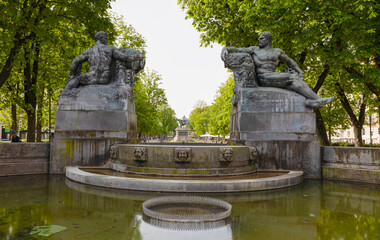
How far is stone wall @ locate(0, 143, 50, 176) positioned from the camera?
8.31 meters

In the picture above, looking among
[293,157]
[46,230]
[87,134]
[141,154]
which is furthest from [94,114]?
[293,157]

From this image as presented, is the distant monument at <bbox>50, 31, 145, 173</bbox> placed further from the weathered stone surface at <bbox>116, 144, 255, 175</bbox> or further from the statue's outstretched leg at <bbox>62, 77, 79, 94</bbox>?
the weathered stone surface at <bbox>116, 144, 255, 175</bbox>

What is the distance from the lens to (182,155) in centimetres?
709

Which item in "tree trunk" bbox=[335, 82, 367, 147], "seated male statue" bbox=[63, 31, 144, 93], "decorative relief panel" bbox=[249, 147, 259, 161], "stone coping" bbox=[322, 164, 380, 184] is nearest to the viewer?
"stone coping" bbox=[322, 164, 380, 184]

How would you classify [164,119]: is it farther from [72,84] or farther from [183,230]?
[183,230]

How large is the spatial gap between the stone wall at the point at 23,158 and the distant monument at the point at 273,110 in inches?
256

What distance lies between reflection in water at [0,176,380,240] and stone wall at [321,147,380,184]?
3.55 ft

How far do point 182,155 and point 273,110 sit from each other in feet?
11.9

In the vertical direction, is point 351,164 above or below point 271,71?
below

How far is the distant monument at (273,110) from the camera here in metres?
8.38

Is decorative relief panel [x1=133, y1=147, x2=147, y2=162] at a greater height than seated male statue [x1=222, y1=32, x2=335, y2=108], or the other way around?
seated male statue [x1=222, y1=32, x2=335, y2=108]

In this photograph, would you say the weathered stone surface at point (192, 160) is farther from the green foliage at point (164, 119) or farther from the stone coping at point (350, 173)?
the green foliage at point (164, 119)

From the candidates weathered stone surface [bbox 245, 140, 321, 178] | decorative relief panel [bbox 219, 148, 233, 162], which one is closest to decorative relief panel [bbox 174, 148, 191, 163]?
decorative relief panel [bbox 219, 148, 233, 162]

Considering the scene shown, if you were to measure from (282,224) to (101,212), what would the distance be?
2926 millimetres
